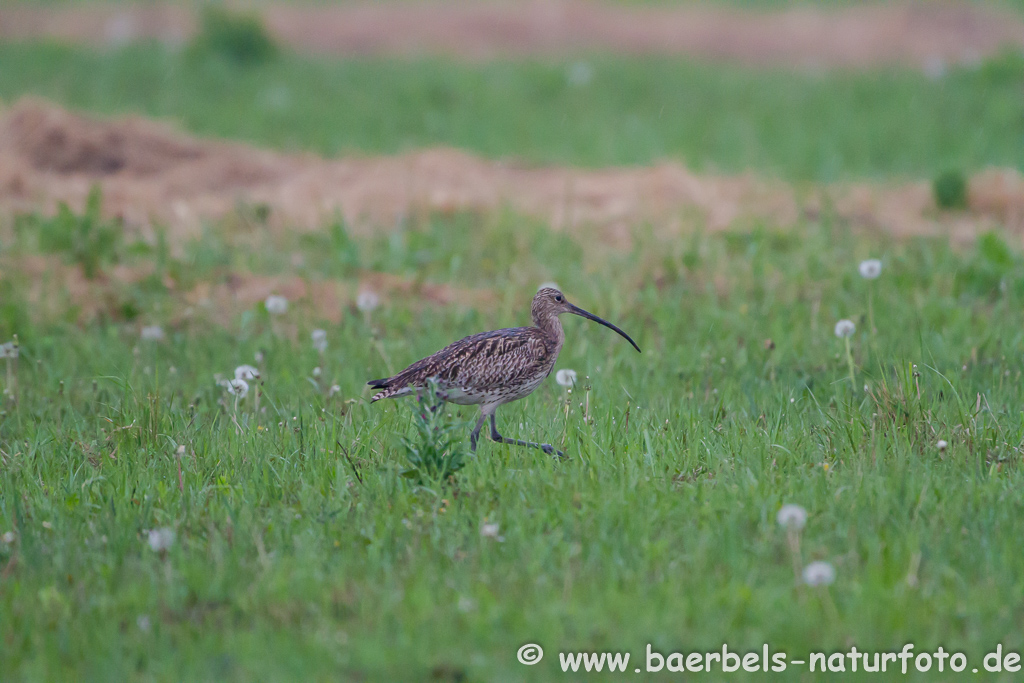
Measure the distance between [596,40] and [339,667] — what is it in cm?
2336

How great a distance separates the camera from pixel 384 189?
11.8 metres

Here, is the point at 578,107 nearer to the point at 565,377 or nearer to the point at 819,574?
the point at 565,377

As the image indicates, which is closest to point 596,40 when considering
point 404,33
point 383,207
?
point 404,33

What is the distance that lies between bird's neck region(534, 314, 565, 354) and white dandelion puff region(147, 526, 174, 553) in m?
2.56

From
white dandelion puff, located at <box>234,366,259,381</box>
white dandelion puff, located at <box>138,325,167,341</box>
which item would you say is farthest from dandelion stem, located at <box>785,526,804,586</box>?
white dandelion puff, located at <box>138,325,167,341</box>

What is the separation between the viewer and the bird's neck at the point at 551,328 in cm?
642

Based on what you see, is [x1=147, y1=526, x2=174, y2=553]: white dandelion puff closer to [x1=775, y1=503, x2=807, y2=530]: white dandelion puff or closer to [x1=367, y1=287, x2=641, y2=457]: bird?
[x1=367, y1=287, x2=641, y2=457]: bird

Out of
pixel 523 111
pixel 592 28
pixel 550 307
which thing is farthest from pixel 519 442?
pixel 592 28

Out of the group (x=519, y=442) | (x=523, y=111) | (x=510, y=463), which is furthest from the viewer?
(x=523, y=111)

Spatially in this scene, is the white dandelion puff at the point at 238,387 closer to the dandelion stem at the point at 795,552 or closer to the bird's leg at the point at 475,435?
the bird's leg at the point at 475,435

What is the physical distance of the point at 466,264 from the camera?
10.0 m

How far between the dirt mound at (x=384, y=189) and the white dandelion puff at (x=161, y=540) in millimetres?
6317

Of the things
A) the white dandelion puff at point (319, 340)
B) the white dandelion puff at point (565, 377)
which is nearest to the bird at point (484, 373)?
the white dandelion puff at point (565, 377)

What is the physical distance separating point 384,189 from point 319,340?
14.1 feet
